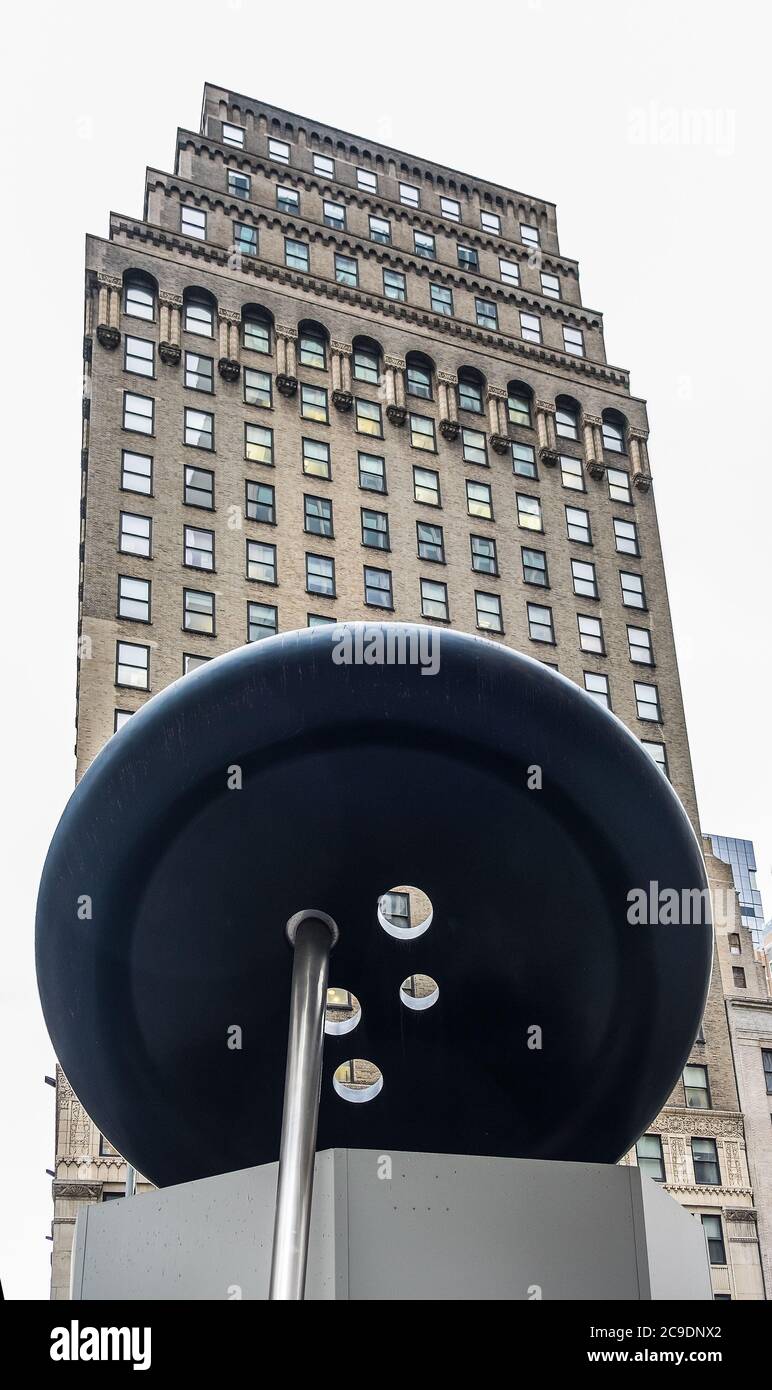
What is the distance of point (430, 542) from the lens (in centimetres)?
5228

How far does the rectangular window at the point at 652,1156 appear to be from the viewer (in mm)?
44628

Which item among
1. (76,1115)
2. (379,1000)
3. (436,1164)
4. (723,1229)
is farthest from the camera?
(723,1229)

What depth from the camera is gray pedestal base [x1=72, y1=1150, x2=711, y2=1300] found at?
7.99 m

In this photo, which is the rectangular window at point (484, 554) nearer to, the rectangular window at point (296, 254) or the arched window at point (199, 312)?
the arched window at point (199, 312)

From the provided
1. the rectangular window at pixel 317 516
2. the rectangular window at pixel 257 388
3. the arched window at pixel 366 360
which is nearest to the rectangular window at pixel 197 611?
the rectangular window at pixel 317 516

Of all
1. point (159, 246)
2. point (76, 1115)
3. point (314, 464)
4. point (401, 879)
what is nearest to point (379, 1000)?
point (401, 879)

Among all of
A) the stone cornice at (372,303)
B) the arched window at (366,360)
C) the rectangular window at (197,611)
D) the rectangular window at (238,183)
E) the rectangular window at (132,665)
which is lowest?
the rectangular window at (132,665)

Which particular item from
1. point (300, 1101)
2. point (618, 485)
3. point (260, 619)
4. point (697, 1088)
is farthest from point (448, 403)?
point (300, 1101)

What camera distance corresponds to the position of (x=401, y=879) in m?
10.4

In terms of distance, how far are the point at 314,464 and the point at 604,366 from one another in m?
17.8

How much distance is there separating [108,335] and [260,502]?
27.7ft

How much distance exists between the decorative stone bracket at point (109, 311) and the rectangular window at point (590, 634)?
20387mm
